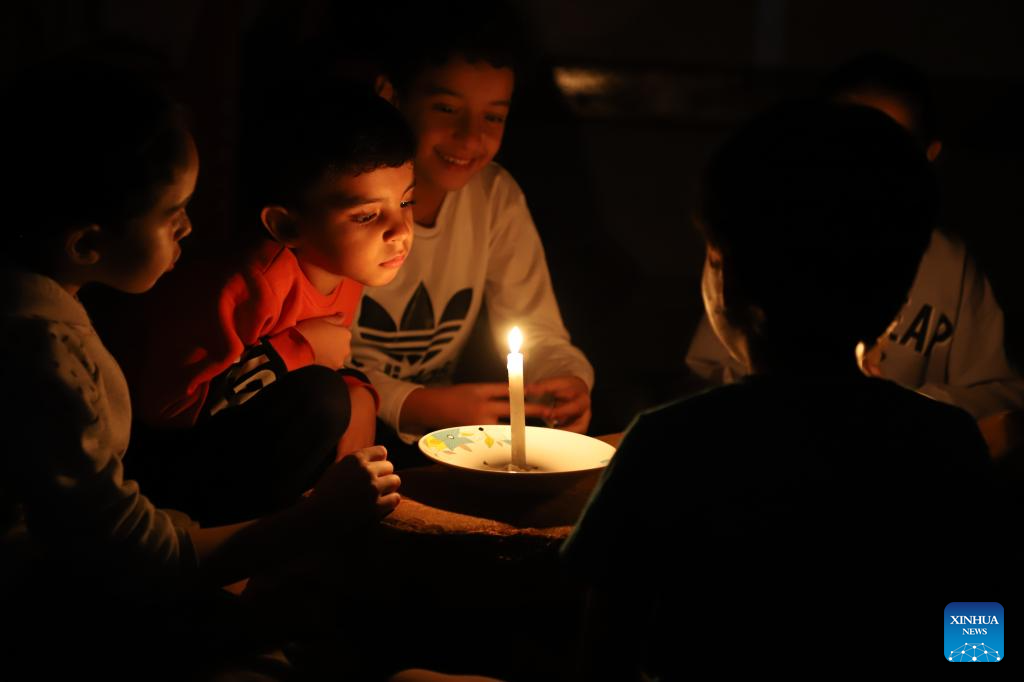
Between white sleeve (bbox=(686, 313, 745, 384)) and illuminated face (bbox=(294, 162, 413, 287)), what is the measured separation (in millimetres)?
818

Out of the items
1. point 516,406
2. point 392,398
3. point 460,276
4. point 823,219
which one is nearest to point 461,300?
point 460,276

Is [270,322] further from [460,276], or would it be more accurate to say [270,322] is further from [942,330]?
[942,330]

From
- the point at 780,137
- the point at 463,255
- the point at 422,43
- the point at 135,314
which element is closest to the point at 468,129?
the point at 422,43

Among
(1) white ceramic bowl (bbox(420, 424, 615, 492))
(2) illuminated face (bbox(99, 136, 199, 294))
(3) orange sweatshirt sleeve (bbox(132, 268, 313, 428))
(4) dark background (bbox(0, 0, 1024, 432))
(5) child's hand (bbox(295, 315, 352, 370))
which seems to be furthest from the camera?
(4) dark background (bbox(0, 0, 1024, 432))

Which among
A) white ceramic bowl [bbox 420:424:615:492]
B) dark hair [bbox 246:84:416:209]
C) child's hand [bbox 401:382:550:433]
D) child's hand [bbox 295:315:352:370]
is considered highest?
dark hair [bbox 246:84:416:209]

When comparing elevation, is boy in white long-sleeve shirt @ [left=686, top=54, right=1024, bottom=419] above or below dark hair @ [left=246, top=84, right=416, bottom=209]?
below

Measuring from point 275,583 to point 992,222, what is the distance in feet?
8.11

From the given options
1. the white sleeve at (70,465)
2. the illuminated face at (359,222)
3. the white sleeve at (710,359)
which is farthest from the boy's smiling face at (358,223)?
the white sleeve at (710,359)

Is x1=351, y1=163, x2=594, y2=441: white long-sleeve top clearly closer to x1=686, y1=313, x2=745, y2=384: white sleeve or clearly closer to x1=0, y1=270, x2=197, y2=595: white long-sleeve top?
x1=686, y1=313, x2=745, y2=384: white sleeve

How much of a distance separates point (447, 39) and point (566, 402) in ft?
2.40

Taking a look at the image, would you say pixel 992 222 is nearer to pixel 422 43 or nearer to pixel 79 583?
pixel 422 43

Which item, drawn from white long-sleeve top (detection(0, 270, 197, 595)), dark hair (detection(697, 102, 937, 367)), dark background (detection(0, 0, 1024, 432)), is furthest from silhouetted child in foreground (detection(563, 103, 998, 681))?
dark background (detection(0, 0, 1024, 432))

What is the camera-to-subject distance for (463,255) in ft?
7.27

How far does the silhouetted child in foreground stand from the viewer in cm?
102
